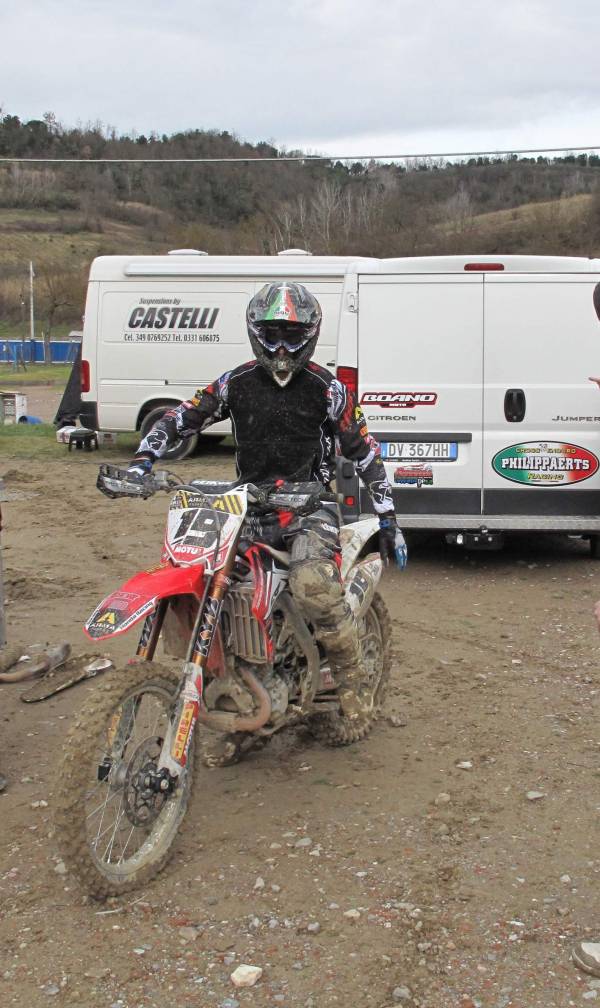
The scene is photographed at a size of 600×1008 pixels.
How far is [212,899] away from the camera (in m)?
3.69

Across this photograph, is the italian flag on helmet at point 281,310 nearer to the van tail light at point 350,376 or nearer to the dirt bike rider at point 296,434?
the dirt bike rider at point 296,434

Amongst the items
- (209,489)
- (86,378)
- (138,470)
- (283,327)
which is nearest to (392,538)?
(209,489)

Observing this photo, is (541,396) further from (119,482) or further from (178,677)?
(178,677)

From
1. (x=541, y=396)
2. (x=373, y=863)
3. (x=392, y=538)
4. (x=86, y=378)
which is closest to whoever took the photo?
(x=373, y=863)

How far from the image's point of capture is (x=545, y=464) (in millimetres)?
8219

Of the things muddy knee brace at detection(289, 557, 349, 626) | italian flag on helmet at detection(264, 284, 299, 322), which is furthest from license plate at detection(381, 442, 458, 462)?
muddy knee brace at detection(289, 557, 349, 626)

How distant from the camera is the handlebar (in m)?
4.03

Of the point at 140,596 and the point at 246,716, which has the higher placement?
the point at 140,596

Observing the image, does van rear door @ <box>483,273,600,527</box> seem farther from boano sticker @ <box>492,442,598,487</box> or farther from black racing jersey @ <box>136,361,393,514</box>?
black racing jersey @ <box>136,361,393,514</box>

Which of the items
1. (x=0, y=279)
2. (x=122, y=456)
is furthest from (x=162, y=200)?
(x=122, y=456)

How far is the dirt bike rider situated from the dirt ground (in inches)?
20.6

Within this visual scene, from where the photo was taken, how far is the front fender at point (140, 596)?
366cm

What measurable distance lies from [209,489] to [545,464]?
179 inches

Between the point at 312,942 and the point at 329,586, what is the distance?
4.40 feet
